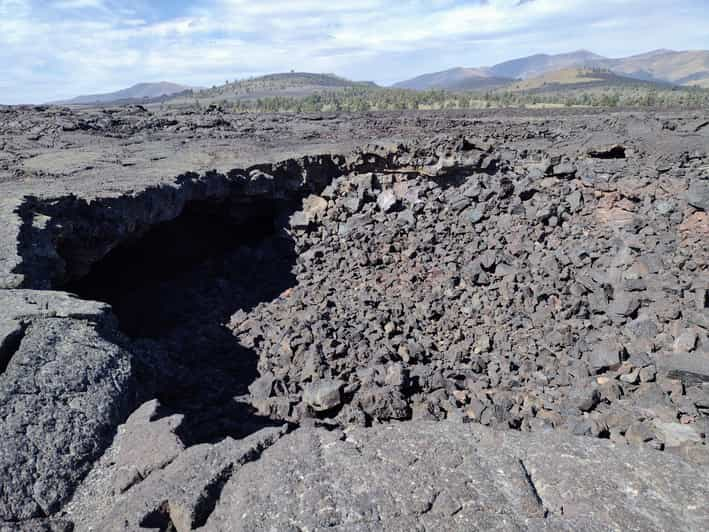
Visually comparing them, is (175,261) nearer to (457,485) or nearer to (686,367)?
(457,485)

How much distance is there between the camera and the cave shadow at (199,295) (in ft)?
14.9

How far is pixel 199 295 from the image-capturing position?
697cm

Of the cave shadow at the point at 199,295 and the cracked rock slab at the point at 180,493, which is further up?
the cracked rock slab at the point at 180,493

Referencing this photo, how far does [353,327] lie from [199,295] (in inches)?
96.8

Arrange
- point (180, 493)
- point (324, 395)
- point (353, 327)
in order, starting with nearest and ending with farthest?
point (180, 493)
point (324, 395)
point (353, 327)

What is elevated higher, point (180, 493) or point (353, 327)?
point (180, 493)

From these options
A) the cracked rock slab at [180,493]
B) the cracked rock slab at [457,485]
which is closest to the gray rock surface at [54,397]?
the cracked rock slab at [180,493]

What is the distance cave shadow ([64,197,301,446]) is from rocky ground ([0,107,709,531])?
0.14 feet

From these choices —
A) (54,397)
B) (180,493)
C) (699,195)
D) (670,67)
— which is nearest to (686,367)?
(699,195)

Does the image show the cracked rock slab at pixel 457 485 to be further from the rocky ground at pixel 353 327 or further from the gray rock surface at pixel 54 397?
the gray rock surface at pixel 54 397

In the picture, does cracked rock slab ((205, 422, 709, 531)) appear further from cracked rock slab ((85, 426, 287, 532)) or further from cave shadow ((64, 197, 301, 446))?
cave shadow ((64, 197, 301, 446))

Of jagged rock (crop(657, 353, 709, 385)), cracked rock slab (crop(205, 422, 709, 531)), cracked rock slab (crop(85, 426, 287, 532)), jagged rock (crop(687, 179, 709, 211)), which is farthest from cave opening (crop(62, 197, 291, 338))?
jagged rock (crop(687, 179, 709, 211))

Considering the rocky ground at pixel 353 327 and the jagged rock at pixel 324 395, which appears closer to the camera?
the rocky ground at pixel 353 327

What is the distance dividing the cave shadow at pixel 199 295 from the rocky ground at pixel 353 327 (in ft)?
0.14
